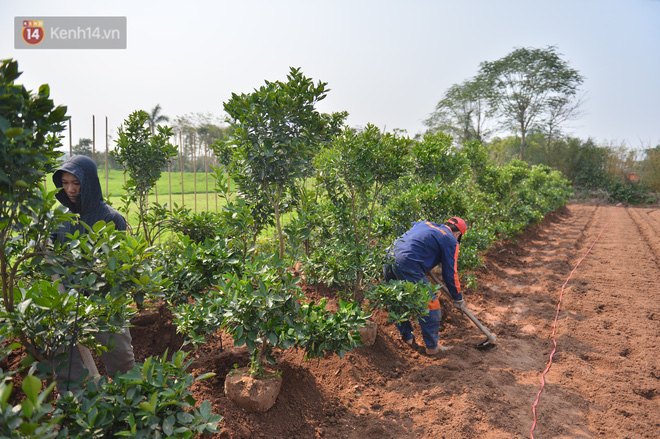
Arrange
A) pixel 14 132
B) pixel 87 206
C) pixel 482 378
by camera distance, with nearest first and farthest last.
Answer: pixel 14 132 → pixel 87 206 → pixel 482 378

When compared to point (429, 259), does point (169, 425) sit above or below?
below

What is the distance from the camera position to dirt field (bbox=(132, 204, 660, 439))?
2910 mm

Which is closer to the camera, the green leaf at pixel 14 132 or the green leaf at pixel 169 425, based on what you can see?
the green leaf at pixel 14 132

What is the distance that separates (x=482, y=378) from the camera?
3580mm

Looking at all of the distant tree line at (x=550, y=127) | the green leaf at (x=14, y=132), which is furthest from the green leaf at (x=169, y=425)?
the distant tree line at (x=550, y=127)

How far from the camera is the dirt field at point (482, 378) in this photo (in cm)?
291

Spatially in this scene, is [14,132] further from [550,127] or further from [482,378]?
[550,127]

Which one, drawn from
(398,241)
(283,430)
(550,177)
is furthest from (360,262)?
(550,177)

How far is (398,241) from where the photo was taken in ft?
14.3

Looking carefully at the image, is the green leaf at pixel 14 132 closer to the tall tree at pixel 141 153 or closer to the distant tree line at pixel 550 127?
the tall tree at pixel 141 153

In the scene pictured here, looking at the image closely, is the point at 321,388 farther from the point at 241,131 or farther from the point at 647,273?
the point at 647,273

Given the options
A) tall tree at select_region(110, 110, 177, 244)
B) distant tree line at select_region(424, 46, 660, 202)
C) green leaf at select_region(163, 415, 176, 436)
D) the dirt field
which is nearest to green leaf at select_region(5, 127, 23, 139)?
green leaf at select_region(163, 415, 176, 436)

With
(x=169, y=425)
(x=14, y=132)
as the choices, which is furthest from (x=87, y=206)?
(x=169, y=425)

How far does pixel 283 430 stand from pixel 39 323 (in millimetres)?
1776
